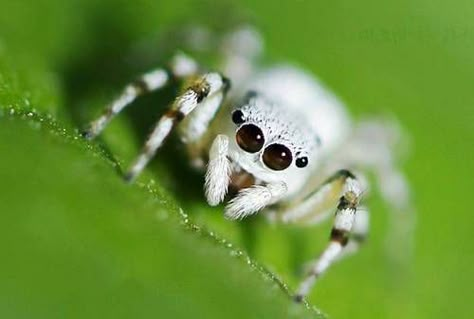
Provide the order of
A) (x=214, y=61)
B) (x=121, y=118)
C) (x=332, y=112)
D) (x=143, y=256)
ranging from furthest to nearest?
(x=214, y=61)
(x=332, y=112)
(x=121, y=118)
(x=143, y=256)

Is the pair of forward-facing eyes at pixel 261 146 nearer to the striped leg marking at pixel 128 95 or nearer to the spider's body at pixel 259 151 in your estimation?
the spider's body at pixel 259 151

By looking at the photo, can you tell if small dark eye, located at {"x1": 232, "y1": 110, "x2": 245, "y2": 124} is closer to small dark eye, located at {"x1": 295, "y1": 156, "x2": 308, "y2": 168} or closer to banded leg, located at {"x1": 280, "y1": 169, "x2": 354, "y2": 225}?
small dark eye, located at {"x1": 295, "y1": 156, "x2": 308, "y2": 168}

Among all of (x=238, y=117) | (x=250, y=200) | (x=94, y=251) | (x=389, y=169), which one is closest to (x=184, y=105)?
(x=238, y=117)

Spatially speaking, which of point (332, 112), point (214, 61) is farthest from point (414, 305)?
point (214, 61)

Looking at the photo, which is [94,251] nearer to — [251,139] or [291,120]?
[251,139]

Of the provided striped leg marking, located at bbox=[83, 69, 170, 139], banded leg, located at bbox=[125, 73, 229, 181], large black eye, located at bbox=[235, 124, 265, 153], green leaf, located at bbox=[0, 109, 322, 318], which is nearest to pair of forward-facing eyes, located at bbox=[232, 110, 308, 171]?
large black eye, located at bbox=[235, 124, 265, 153]

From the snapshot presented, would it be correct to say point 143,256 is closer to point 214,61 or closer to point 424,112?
point 214,61
